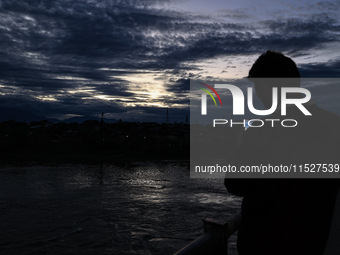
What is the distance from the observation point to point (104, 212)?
6891mm

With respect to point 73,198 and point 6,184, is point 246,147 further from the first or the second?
point 6,184

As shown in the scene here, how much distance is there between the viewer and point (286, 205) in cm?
129

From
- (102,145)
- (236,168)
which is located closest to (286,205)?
(236,168)

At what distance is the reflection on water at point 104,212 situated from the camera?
514 centimetres

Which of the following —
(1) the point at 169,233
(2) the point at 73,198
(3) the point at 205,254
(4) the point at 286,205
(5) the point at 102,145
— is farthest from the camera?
(5) the point at 102,145

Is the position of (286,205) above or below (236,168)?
below

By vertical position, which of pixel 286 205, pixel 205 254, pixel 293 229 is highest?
pixel 286 205

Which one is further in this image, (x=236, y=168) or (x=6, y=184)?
(x=6, y=184)

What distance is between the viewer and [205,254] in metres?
1.58

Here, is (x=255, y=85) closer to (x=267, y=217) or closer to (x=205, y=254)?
(x=267, y=217)

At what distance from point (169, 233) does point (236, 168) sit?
4.57 meters

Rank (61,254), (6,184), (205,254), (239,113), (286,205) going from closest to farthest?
1. (286,205)
2. (205,254)
3. (239,113)
4. (61,254)
5. (6,184)

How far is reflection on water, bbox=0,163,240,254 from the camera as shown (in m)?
5.14

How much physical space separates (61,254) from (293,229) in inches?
169
